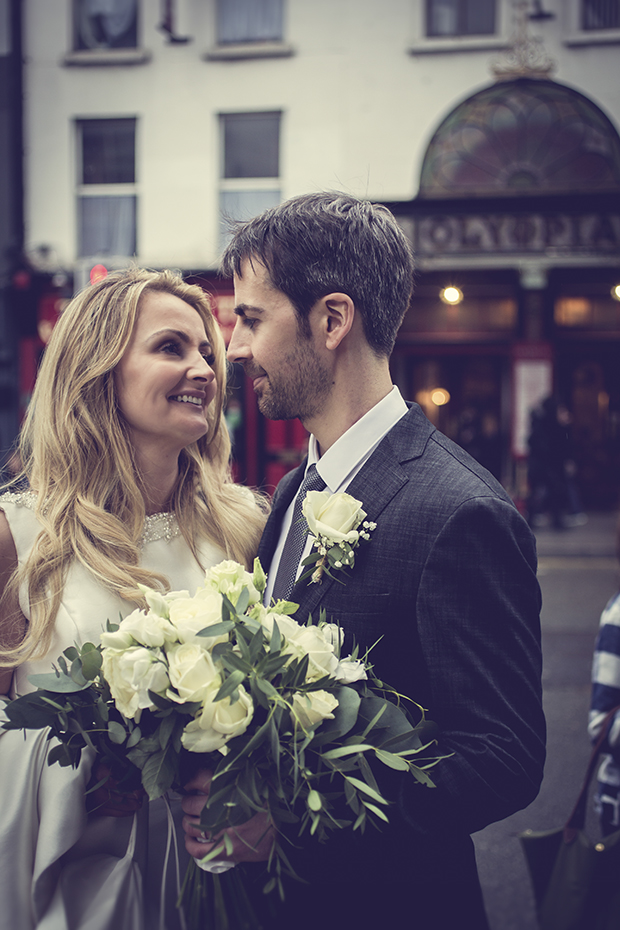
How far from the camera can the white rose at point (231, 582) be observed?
150cm

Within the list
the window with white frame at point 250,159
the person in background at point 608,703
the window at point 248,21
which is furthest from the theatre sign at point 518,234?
the person in background at point 608,703

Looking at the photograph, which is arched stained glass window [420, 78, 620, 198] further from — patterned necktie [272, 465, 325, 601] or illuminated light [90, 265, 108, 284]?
patterned necktie [272, 465, 325, 601]

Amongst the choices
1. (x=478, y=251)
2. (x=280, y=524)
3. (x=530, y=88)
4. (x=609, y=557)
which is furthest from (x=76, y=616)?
(x=530, y=88)

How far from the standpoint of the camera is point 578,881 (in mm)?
2186

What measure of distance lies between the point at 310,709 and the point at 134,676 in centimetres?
32

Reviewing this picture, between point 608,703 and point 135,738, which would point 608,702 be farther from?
point 135,738

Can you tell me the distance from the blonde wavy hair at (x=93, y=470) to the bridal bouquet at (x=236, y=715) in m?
0.59

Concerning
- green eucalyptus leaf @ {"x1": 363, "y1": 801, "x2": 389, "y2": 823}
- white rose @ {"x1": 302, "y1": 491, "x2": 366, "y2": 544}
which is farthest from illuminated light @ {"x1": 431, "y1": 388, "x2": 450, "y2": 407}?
green eucalyptus leaf @ {"x1": 363, "y1": 801, "x2": 389, "y2": 823}

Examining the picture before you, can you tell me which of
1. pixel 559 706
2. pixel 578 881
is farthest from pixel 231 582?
pixel 559 706

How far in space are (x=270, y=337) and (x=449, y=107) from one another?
1218 centimetres

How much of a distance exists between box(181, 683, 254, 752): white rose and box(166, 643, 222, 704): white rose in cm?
1

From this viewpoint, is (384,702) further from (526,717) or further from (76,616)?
(76,616)

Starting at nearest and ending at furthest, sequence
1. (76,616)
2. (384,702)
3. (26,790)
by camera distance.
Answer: (384,702)
(26,790)
(76,616)

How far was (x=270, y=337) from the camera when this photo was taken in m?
1.83
